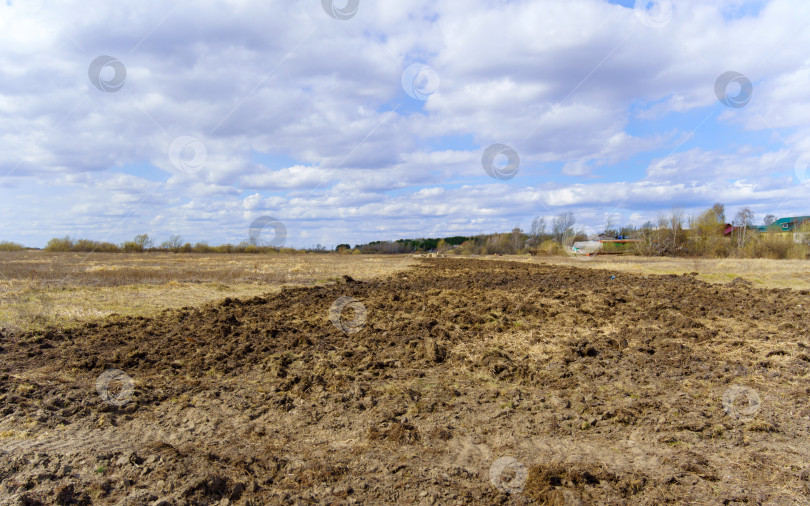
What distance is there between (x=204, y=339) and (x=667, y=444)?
27.1 feet

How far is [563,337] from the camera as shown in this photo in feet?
32.7

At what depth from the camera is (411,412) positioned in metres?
5.76

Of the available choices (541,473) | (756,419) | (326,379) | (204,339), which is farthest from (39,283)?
(756,419)

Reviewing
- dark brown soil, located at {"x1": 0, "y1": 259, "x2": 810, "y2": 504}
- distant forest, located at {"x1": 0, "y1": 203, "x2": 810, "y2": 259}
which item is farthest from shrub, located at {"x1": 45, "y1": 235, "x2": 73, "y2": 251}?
dark brown soil, located at {"x1": 0, "y1": 259, "x2": 810, "y2": 504}

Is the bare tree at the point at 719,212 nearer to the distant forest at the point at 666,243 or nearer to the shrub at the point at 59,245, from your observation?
the distant forest at the point at 666,243

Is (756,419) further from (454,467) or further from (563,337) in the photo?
(563,337)

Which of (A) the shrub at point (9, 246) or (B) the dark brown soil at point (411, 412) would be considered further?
(A) the shrub at point (9, 246)

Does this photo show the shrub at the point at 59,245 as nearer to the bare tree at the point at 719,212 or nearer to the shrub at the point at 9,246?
the shrub at the point at 9,246

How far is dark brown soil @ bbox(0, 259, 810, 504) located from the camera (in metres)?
4.01

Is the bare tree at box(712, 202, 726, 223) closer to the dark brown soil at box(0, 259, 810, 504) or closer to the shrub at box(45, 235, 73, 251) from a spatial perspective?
the dark brown soil at box(0, 259, 810, 504)

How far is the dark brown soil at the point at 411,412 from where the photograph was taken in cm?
401

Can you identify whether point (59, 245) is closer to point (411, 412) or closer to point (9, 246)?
point (9, 246)

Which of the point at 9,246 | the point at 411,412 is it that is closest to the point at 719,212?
the point at 411,412

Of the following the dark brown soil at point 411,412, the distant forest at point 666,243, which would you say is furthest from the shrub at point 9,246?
the dark brown soil at point 411,412
